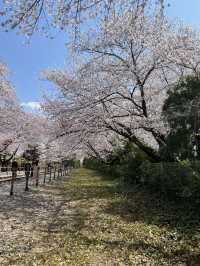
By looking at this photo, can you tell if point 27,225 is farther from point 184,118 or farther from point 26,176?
point 26,176

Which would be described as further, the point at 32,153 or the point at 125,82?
the point at 32,153

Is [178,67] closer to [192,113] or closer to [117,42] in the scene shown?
[117,42]

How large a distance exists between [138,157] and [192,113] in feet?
28.8

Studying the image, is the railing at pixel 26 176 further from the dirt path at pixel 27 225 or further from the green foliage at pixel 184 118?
the green foliage at pixel 184 118

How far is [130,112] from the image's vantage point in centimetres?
1733

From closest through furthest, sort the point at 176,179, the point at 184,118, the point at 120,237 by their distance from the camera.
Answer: the point at 120,237 < the point at 176,179 < the point at 184,118

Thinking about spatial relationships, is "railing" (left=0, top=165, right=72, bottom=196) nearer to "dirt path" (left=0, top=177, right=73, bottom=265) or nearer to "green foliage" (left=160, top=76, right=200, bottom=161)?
"dirt path" (left=0, top=177, right=73, bottom=265)

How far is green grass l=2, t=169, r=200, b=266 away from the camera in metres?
6.24

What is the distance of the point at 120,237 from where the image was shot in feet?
26.1

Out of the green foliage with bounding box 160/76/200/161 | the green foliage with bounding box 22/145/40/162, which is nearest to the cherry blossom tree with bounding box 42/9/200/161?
the green foliage with bounding box 160/76/200/161

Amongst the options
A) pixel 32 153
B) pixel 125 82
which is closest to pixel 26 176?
pixel 125 82

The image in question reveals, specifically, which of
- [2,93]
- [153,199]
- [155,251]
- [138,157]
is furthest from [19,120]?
[155,251]

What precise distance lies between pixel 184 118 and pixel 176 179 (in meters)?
2.67

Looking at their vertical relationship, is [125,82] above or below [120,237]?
Result: above
